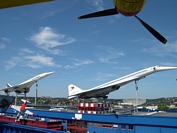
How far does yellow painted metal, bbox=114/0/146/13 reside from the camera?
490 centimetres

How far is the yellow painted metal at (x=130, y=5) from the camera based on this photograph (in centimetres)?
490

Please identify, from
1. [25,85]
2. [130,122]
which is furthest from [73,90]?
[130,122]

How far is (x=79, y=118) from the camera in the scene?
25.7m

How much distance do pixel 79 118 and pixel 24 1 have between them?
2316 centimetres

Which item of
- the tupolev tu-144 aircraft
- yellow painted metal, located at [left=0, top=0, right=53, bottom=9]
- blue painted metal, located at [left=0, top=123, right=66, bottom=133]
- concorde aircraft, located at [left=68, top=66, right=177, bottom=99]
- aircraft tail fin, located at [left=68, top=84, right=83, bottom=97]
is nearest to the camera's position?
yellow painted metal, located at [left=0, top=0, right=53, bottom=9]

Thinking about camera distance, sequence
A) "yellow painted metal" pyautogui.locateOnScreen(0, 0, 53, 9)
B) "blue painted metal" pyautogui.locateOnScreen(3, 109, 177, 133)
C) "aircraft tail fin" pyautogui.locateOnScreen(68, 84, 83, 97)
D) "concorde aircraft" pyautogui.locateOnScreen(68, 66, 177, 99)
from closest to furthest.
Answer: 1. "yellow painted metal" pyautogui.locateOnScreen(0, 0, 53, 9)
2. "blue painted metal" pyautogui.locateOnScreen(3, 109, 177, 133)
3. "concorde aircraft" pyautogui.locateOnScreen(68, 66, 177, 99)
4. "aircraft tail fin" pyautogui.locateOnScreen(68, 84, 83, 97)

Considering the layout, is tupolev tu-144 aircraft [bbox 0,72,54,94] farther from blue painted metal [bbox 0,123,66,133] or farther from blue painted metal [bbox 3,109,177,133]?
blue painted metal [bbox 0,123,66,133]

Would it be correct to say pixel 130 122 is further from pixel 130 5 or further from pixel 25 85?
pixel 25 85

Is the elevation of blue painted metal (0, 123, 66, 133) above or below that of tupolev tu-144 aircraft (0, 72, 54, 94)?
below

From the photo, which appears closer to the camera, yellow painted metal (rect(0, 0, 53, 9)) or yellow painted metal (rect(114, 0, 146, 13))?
yellow painted metal (rect(0, 0, 53, 9))

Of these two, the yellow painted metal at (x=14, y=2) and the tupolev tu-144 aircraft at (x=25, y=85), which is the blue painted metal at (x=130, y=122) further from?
the tupolev tu-144 aircraft at (x=25, y=85)

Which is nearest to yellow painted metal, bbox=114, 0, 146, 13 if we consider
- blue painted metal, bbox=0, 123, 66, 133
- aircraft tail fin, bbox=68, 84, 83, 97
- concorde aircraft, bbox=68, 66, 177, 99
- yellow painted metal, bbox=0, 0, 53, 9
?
yellow painted metal, bbox=0, 0, 53, 9

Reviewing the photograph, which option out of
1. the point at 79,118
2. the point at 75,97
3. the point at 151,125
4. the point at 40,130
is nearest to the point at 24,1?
the point at 40,130

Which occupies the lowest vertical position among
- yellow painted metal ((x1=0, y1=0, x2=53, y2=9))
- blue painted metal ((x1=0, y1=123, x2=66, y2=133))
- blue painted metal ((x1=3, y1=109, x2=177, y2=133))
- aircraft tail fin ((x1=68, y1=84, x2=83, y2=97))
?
blue painted metal ((x1=3, y1=109, x2=177, y2=133))
